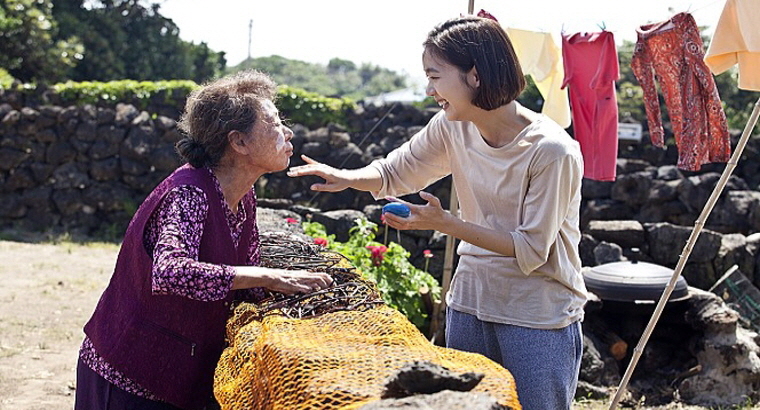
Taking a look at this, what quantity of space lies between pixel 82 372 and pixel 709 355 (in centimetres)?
457

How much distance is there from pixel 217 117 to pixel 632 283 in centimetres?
415

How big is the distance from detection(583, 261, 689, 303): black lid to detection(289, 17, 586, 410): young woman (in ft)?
11.8

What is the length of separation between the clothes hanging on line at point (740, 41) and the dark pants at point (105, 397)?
115 inches

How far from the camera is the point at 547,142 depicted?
7.22ft

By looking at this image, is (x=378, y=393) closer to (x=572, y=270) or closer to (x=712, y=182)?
(x=572, y=270)

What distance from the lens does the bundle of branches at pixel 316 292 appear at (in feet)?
7.43

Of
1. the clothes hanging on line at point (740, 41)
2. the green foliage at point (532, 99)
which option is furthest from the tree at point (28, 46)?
the clothes hanging on line at point (740, 41)

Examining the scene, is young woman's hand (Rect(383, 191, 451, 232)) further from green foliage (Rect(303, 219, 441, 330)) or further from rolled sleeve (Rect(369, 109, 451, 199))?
green foliage (Rect(303, 219, 441, 330))

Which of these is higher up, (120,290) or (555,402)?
(120,290)

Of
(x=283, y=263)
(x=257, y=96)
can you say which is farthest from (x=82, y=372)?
(x=257, y=96)

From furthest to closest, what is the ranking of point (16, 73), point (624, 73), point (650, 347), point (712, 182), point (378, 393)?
point (624, 73) < point (16, 73) < point (712, 182) < point (650, 347) < point (378, 393)

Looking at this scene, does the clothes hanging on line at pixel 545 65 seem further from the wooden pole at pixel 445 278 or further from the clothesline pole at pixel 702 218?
the clothesline pole at pixel 702 218

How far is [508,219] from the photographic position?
7.62 feet

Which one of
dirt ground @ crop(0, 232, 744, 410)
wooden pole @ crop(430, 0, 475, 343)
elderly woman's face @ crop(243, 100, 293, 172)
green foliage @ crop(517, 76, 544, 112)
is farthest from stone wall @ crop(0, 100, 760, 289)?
elderly woman's face @ crop(243, 100, 293, 172)
